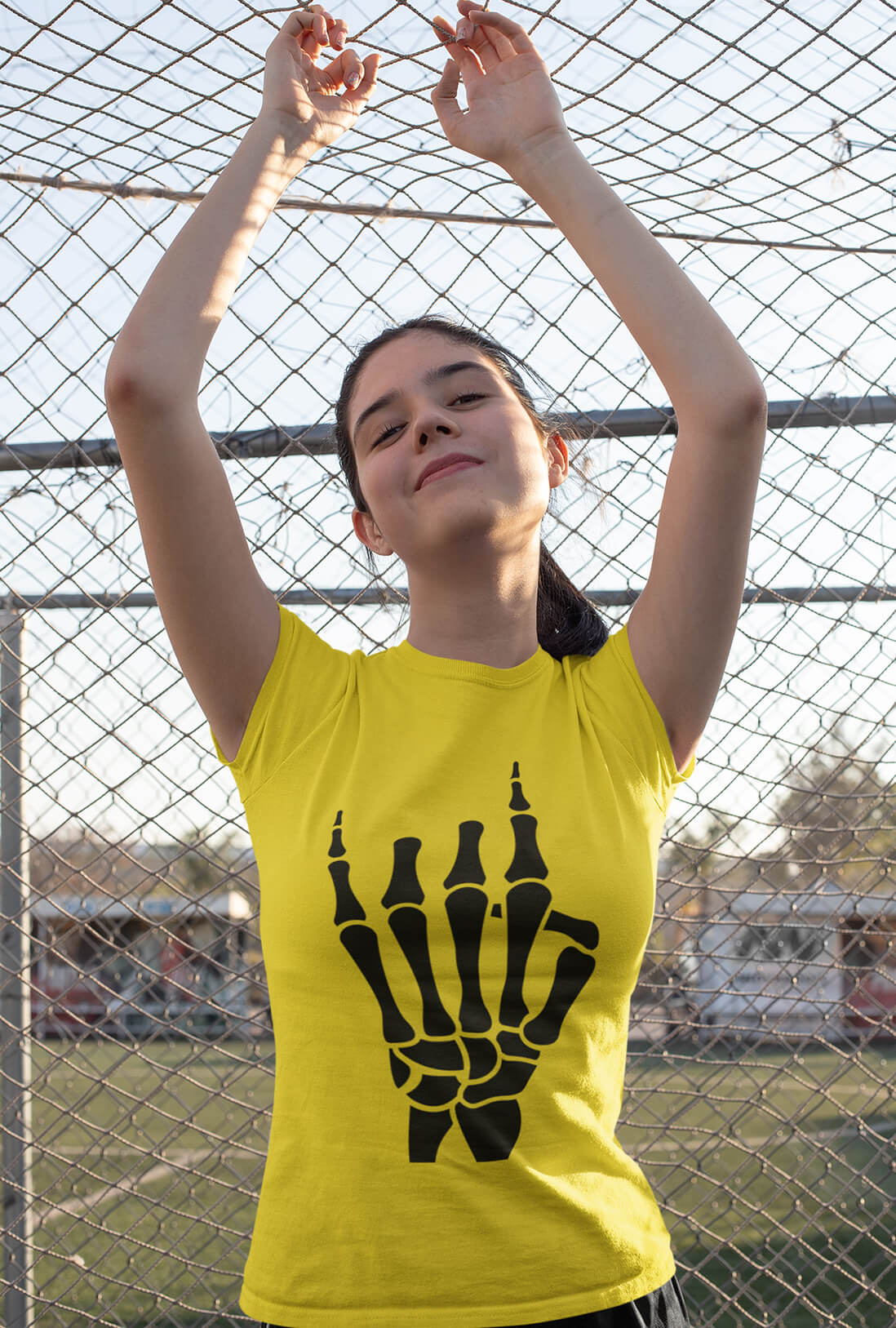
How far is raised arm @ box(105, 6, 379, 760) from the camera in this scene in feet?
2.96

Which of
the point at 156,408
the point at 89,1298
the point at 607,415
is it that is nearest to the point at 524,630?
the point at 156,408

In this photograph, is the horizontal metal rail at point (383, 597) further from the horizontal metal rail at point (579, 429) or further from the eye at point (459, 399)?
the eye at point (459, 399)

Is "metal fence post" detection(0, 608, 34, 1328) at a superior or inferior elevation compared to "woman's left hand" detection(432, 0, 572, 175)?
inferior

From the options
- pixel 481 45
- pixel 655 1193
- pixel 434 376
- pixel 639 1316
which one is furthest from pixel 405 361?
pixel 655 1193

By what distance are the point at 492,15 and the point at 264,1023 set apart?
77.4 inches

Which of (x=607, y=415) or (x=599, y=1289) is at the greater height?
(x=607, y=415)

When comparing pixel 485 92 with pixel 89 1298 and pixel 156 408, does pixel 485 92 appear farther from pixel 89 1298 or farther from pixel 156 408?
pixel 89 1298

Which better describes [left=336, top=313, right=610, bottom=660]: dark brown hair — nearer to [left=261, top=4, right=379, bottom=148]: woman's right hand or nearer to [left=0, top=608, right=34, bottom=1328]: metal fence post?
[left=261, top=4, right=379, bottom=148]: woman's right hand

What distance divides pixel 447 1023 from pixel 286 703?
330mm

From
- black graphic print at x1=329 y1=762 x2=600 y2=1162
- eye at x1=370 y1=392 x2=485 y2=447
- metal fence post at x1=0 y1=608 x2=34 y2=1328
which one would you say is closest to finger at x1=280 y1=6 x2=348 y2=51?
eye at x1=370 y1=392 x2=485 y2=447

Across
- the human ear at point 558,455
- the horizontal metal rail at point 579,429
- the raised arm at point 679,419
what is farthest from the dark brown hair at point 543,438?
the horizontal metal rail at point 579,429

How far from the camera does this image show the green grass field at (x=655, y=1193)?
2092mm

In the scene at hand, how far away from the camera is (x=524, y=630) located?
1093mm

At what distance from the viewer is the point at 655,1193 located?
283cm
